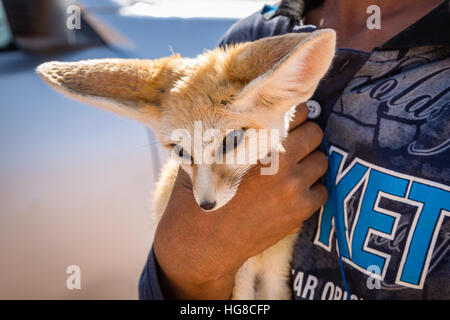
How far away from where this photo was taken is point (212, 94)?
139 centimetres

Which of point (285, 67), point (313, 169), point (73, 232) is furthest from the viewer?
point (73, 232)

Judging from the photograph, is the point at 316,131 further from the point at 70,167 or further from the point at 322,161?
the point at 70,167

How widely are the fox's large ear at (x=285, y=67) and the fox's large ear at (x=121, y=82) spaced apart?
37 centimetres

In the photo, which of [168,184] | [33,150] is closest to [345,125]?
[168,184]

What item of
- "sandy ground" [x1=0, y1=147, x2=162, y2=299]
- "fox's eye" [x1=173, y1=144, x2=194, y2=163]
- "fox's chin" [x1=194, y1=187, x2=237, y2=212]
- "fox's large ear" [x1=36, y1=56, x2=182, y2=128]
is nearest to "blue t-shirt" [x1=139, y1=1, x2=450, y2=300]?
"fox's chin" [x1=194, y1=187, x2=237, y2=212]

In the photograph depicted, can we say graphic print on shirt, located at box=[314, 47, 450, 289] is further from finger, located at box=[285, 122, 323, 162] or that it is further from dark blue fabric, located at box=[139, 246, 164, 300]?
dark blue fabric, located at box=[139, 246, 164, 300]

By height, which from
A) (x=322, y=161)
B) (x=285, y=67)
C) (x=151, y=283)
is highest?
(x=285, y=67)

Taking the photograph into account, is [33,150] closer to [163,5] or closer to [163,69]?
[163,69]

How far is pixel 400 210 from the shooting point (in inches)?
49.5

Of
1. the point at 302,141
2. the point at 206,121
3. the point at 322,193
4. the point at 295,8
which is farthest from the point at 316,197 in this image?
the point at 295,8

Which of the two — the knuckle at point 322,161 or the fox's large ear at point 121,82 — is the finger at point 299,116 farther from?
the fox's large ear at point 121,82

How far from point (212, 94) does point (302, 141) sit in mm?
403
